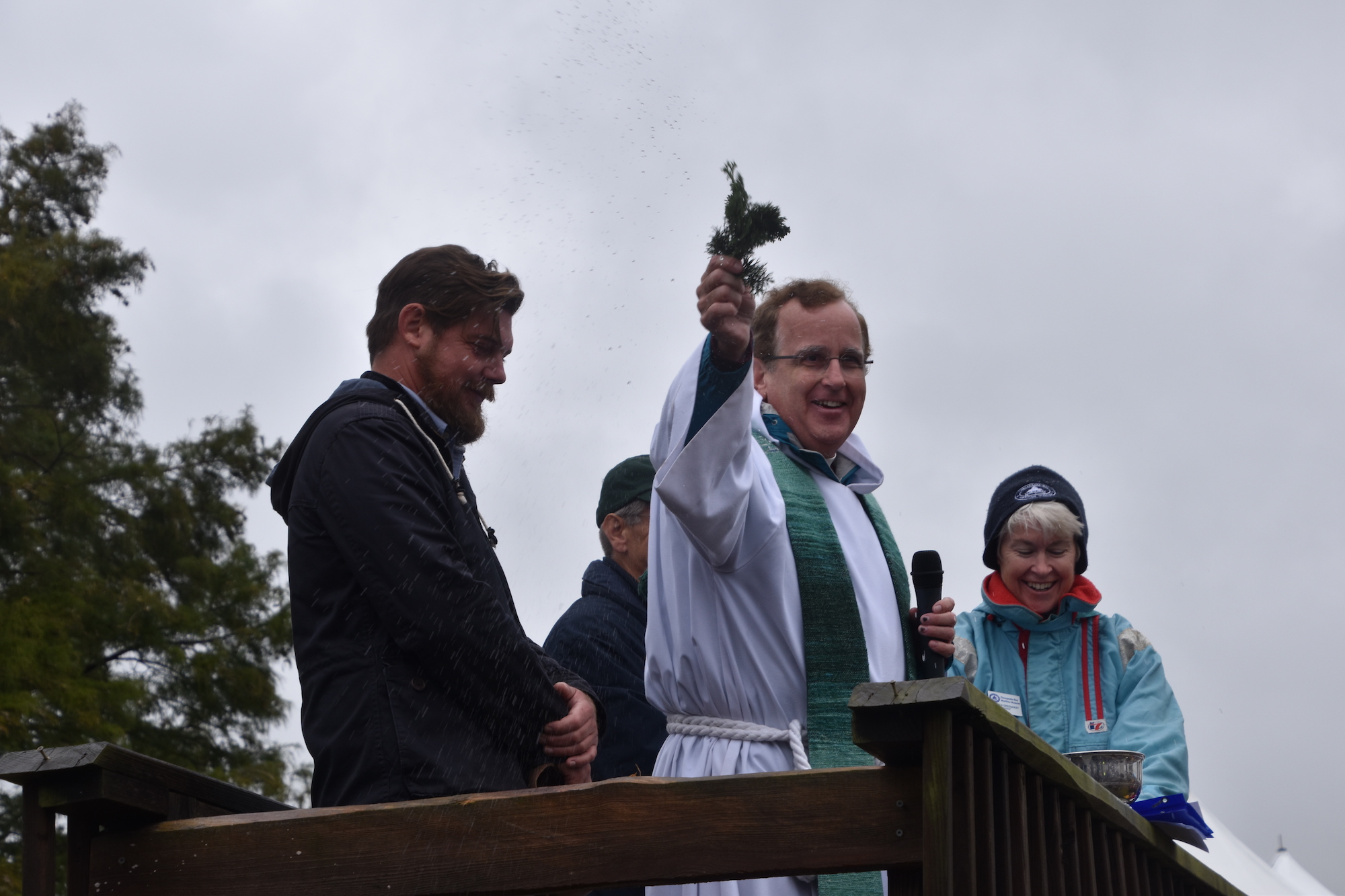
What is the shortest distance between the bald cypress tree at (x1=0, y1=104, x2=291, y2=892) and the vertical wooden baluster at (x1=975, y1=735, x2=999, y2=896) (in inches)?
384

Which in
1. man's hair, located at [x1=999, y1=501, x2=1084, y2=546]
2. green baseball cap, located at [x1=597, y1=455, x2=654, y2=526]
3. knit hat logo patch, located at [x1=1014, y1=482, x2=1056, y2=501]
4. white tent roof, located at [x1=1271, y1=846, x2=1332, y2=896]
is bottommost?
white tent roof, located at [x1=1271, y1=846, x2=1332, y2=896]

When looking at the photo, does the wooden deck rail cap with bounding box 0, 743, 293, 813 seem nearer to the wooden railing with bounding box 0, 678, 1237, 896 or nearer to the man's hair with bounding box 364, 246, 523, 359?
the wooden railing with bounding box 0, 678, 1237, 896

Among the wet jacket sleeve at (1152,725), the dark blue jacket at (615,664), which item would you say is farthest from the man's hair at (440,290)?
the wet jacket sleeve at (1152,725)

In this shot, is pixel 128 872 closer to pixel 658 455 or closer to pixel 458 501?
pixel 458 501

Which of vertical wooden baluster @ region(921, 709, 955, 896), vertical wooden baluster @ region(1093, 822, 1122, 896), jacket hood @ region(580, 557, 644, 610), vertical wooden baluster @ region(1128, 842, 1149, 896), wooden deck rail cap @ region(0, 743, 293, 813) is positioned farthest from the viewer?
jacket hood @ region(580, 557, 644, 610)

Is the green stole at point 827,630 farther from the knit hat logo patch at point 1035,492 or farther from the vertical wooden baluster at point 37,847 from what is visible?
the vertical wooden baluster at point 37,847

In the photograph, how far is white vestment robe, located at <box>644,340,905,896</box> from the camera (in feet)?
10.6

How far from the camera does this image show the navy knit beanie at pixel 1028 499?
4.52m

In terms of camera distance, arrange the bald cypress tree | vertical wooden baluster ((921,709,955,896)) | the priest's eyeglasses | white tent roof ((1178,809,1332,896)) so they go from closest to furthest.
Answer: vertical wooden baluster ((921,709,955,896))
the priest's eyeglasses
white tent roof ((1178,809,1332,896))
the bald cypress tree

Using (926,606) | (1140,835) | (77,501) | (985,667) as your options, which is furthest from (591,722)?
(77,501)

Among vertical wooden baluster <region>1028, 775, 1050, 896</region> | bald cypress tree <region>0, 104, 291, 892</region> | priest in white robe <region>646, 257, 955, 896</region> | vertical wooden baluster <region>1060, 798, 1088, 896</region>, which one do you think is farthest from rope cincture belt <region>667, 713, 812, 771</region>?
bald cypress tree <region>0, 104, 291, 892</region>

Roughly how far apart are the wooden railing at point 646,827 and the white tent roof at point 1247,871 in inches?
203

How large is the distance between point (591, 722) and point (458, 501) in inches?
21.7

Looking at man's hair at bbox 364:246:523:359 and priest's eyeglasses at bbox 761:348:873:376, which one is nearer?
man's hair at bbox 364:246:523:359
